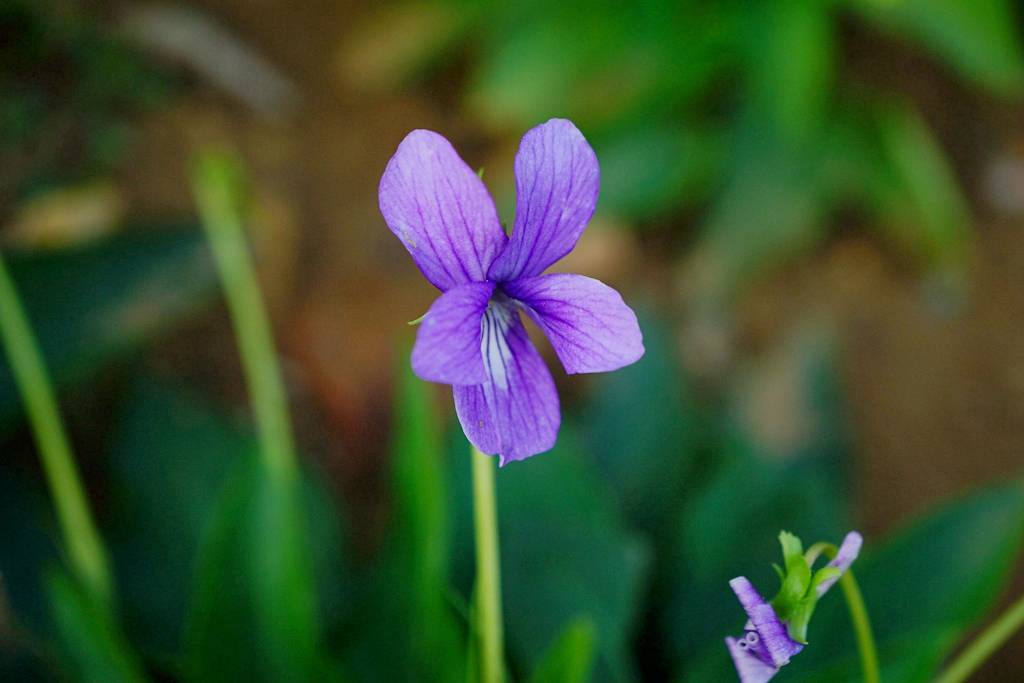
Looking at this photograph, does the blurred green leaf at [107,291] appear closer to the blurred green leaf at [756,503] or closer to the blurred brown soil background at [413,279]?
the blurred brown soil background at [413,279]

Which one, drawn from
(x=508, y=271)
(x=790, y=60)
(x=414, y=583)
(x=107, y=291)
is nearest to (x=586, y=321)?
(x=508, y=271)

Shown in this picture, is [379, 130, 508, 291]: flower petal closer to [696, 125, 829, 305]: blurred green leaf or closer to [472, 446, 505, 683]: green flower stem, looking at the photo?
[472, 446, 505, 683]: green flower stem

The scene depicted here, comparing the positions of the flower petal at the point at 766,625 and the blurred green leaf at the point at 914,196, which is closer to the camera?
the flower petal at the point at 766,625

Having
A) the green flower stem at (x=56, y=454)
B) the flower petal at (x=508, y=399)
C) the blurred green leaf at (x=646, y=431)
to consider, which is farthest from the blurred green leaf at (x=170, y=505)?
the flower petal at (x=508, y=399)

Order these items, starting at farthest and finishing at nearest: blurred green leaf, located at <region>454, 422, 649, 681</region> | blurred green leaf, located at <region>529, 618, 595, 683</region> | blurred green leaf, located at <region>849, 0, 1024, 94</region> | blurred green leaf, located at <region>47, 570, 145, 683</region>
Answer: blurred green leaf, located at <region>849, 0, 1024, 94</region> < blurred green leaf, located at <region>454, 422, 649, 681</region> < blurred green leaf, located at <region>47, 570, 145, 683</region> < blurred green leaf, located at <region>529, 618, 595, 683</region>

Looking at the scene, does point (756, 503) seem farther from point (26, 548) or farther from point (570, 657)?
point (26, 548)

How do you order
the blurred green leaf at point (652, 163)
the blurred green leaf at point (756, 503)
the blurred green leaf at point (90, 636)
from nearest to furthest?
the blurred green leaf at point (90, 636), the blurred green leaf at point (756, 503), the blurred green leaf at point (652, 163)

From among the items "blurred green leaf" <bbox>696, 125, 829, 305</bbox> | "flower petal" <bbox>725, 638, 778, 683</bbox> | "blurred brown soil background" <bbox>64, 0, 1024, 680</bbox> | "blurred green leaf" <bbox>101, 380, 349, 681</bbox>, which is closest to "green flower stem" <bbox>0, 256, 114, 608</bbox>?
"blurred green leaf" <bbox>101, 380, 349, 681</bbox>

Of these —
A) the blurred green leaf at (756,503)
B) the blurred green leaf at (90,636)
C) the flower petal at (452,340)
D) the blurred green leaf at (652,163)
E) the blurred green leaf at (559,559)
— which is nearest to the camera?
the flower petal at (452,340)
